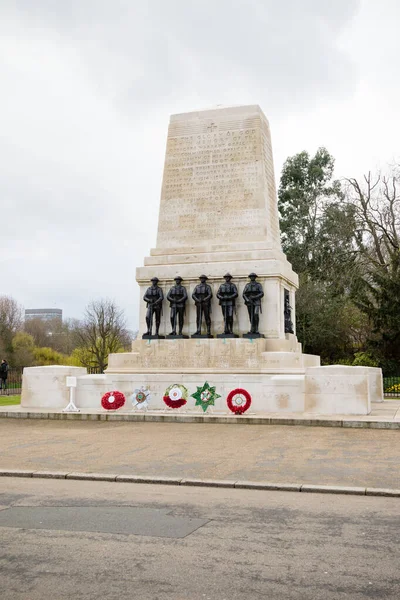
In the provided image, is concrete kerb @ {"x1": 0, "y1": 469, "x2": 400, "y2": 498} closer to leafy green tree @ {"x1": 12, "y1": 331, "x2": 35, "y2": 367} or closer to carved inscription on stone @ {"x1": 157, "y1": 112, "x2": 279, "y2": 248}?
carved inscription on stone @ {"x1": 157, "y1": 112, "x2": 279, "y2": 248}

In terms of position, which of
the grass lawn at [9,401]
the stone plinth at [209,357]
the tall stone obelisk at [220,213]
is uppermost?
the tall stone obelisk at [220,213]

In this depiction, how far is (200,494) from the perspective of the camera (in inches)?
334

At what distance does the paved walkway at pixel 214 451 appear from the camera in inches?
380

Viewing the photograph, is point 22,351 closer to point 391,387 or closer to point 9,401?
point 9,401

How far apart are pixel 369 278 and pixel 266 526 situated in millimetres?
37597

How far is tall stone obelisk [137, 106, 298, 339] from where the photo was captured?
21203 millimetres

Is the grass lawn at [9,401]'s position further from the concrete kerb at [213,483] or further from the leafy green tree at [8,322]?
the leafy green tree at [8,322]

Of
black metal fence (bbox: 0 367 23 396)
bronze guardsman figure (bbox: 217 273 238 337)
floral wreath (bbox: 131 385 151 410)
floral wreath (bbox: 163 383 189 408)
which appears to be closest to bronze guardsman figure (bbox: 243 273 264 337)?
bronze guardsman figure (bbox: 217 273 238 337)

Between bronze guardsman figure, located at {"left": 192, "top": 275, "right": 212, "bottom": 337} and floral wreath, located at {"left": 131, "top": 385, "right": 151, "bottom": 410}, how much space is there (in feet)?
11.8

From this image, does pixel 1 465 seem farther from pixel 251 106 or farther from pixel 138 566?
pixel 251 106

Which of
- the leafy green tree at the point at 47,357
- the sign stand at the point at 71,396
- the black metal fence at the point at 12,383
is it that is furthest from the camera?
the leafy green tree at the point at 47,357

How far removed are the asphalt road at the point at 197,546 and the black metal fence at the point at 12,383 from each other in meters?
27.5

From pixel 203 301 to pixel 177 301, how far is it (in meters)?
0.87

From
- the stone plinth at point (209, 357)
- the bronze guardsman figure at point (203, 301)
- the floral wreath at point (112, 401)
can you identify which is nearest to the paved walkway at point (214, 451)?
the floral wreath at point (112, 401)
